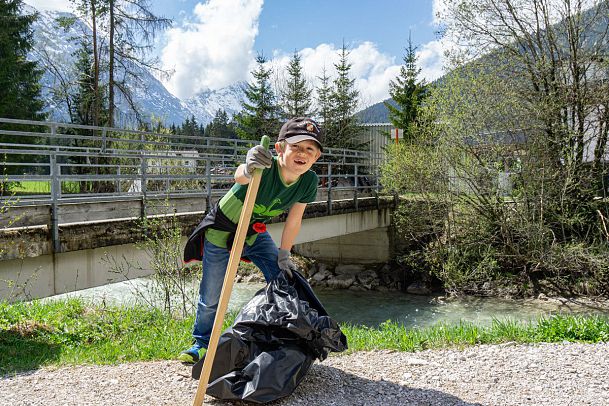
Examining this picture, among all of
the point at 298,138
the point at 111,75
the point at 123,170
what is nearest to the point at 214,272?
the point at 298,138

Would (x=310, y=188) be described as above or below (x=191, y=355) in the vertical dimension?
above

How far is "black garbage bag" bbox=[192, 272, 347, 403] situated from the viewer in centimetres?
339

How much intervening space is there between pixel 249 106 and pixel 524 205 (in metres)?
20.6

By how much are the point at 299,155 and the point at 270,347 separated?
1271 mm

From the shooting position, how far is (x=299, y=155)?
3684 millimetres

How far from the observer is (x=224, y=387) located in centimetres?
338

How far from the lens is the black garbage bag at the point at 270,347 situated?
3391mm

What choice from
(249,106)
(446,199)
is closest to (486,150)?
(446,199)

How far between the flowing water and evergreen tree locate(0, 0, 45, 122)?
15.2 m

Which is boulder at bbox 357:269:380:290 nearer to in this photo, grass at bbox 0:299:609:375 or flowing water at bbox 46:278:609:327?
flowing water at bbox 46:278:609:327

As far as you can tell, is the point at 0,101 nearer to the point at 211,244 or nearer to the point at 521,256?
the point at 521,256

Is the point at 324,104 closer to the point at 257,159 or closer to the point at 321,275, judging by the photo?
the point at 321,275

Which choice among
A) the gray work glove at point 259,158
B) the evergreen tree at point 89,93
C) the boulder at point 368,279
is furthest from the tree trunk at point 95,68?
the gray work glove at point 259,158

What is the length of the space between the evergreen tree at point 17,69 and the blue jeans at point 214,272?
2573 centimetres
